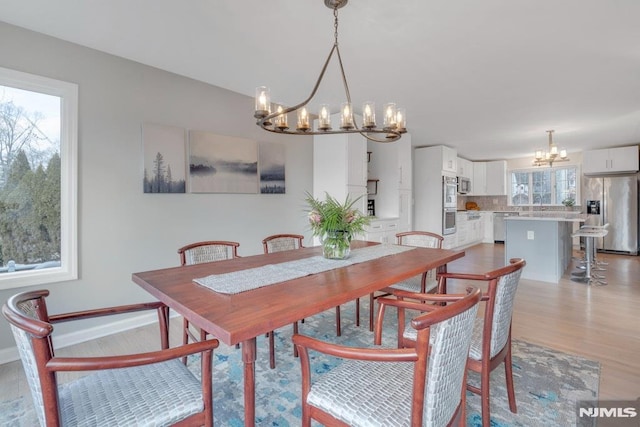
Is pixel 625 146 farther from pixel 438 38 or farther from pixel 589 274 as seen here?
pixel 438 38

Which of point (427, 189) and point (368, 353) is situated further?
point (427, 189)

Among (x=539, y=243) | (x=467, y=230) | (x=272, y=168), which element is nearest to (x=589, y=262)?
(x=539, y=243)

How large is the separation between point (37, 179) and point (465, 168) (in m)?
8.03

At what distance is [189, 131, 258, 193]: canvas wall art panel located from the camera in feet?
10.4

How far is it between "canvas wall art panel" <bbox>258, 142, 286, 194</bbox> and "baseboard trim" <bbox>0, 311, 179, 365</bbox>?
1776mm

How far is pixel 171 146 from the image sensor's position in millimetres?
Answer: 3002

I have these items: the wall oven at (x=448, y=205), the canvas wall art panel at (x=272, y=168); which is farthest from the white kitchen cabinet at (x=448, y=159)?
the canvas wall art panel at (x=272, y=168)

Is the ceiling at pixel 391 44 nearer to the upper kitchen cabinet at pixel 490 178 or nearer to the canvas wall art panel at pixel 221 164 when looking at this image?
the canvas wall art panel at pixel 221 164

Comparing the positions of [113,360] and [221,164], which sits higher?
[221,164]

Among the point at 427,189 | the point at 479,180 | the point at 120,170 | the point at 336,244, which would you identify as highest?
the point at 479,180

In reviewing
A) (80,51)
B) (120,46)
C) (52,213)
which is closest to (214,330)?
(52,213)

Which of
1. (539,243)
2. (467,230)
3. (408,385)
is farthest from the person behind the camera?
(467,230)

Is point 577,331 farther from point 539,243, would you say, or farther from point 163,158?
point 163,158

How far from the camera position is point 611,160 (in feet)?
21.0
